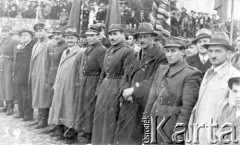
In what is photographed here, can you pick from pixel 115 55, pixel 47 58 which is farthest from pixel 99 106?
pixel 47 58

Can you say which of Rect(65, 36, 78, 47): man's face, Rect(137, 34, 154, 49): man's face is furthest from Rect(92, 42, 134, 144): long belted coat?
Rect(65, 36, 78, 47): man's face

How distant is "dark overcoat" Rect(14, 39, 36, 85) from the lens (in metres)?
8.08

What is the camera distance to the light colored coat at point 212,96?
329 centimetres

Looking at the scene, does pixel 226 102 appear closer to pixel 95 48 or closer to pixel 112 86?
pixel 112 86

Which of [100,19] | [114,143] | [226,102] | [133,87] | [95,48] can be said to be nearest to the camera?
[226,102]

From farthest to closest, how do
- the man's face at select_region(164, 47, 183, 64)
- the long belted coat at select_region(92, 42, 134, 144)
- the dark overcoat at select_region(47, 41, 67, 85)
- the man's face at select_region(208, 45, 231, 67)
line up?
the dark overcoat at select_region(47, 41, 67, 85)
the long belted coat at select_region(92, 42, 134, 144)
the man's face at select_region(164, 47, 183, 64)
the man's face at select_region(208, 45, 231, 67)

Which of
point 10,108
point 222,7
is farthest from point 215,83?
point 10,108

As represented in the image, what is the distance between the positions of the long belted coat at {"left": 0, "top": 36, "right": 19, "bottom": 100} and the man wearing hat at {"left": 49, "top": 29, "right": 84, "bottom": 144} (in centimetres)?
243

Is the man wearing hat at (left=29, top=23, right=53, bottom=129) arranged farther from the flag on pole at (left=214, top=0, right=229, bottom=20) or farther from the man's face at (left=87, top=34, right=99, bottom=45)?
the flag on pole at (left=214, top=0, right=229, bottom=20)

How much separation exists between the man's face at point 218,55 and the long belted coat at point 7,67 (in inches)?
241

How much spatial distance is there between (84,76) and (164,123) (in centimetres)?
250

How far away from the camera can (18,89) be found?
8297 mm

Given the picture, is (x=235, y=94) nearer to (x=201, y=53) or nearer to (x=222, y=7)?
(x=222, y=7)

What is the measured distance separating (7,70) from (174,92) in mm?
5843
